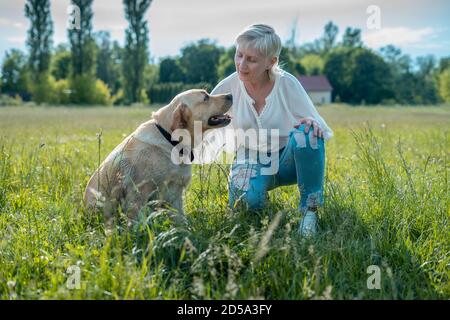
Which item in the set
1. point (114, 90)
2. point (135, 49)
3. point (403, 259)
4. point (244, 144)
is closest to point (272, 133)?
point (244, 144)

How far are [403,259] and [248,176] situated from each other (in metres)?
1.44

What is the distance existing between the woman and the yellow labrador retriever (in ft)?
1.26

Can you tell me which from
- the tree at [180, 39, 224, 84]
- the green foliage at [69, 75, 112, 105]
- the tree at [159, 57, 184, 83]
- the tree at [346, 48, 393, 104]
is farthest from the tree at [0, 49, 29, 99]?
the tree at [346, 48, 393, 104]

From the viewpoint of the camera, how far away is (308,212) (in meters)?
3.12

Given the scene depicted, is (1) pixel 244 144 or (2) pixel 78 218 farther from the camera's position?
(1) pixel 244 144

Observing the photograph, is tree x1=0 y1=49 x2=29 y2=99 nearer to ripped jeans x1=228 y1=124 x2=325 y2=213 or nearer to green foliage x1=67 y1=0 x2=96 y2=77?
green foliage x1=67 y1=0 x2=96 y2=77

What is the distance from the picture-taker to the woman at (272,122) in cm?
342

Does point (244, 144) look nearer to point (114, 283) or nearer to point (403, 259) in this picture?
point (403, 259)

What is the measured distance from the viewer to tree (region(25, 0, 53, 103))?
3897cm

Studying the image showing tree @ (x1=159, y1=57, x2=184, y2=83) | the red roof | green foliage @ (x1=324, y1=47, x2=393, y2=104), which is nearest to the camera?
tree @ (x1=159, y1=57, x2=184, y2=83)

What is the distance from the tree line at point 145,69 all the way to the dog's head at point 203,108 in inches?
907

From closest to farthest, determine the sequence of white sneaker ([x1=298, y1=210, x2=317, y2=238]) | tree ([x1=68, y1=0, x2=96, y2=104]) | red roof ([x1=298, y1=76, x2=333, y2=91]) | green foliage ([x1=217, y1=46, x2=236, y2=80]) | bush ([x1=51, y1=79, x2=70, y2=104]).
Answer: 1. white sneaker ([x1=298, y1=210, x2=317, y2=238])
2. green foliage ([x1=217, y1=46, x2=236, y2=80])
3. tree ([x1=68, y1=0, x2=96, y2=104])
4. bush ([x1=51, y1=79, x2=70, y2=104])
5. red roof ([x1=298, y1=76, x2=333, y2=91])

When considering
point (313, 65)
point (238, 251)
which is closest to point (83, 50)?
point (313, 65)
